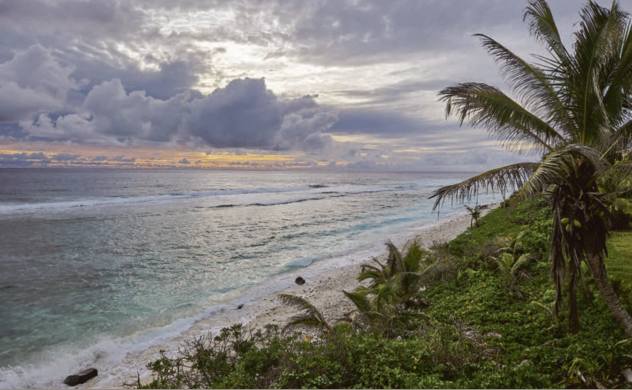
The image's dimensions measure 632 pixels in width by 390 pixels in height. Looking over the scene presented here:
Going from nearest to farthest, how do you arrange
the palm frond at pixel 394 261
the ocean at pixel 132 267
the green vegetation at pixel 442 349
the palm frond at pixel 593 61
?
1. the green vegetation at pixel 442 349
2. the palm frond at pixel 593 61
3. the ocean at pixel 132 267
4. the palm frond at pixel 394 261

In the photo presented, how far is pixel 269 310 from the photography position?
44.0 ft

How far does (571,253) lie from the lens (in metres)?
5.97

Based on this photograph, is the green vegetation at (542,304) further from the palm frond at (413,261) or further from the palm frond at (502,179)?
the palm frond at (413,261)

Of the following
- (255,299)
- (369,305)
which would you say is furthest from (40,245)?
(369,305)

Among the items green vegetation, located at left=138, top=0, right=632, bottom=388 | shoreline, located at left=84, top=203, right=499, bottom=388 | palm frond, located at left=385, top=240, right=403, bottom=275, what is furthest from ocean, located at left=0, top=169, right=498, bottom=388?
palm frond, located at left=385, top=240, right=403, bottom=275

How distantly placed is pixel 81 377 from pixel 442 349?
340 inches

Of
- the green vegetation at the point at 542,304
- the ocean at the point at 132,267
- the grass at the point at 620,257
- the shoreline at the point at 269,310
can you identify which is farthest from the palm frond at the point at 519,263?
the ocean at the point at 132,267

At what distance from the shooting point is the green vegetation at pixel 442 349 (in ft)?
17.9

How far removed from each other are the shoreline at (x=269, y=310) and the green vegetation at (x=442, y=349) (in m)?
2.19

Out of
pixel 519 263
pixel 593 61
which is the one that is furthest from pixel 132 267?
pixel 593 61

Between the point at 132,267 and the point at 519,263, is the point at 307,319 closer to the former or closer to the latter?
the point at 519,263

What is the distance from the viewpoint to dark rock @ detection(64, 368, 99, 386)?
28.3 ft

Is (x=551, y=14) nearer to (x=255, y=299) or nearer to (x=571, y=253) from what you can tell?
(x=571, y=253)

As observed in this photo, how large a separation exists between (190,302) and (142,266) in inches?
273
